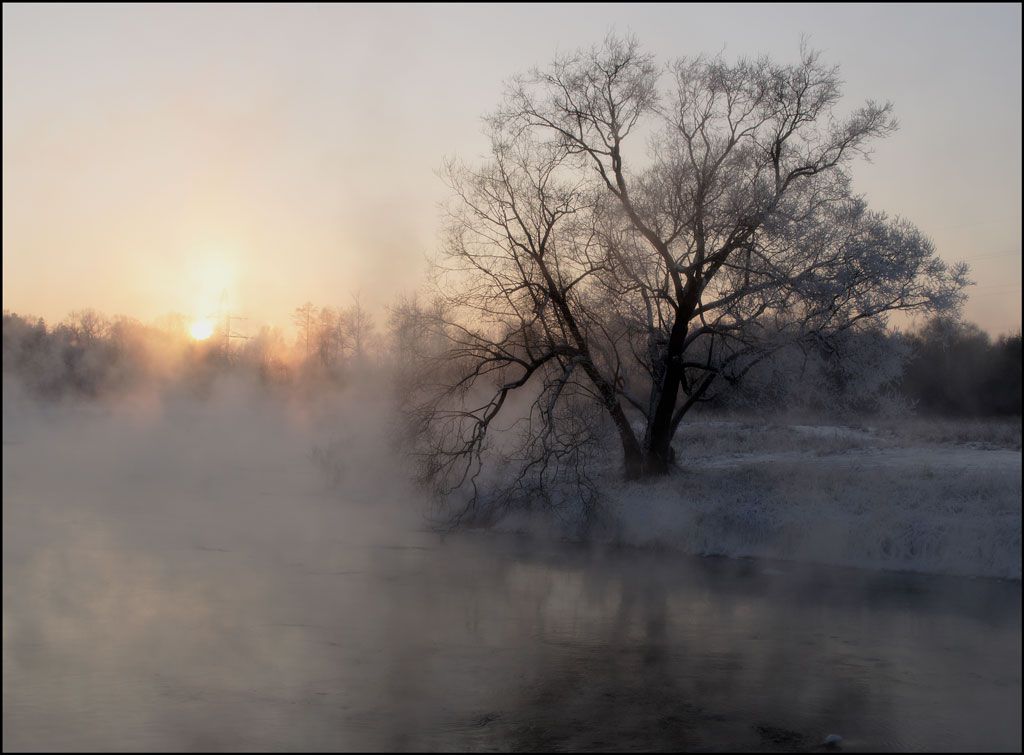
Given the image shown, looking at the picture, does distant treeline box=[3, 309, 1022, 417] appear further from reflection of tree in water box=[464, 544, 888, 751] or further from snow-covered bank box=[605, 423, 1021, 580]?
reflection of tree in water box=[464, 544, 888, 751]

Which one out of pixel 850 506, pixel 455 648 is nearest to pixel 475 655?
pixel 455 648

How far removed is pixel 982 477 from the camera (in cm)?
1334

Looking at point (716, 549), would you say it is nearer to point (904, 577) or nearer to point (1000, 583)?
point (904, 577)

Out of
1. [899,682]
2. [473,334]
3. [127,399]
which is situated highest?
[473,334]

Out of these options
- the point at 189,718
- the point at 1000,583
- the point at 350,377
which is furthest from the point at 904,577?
the point at 350,377

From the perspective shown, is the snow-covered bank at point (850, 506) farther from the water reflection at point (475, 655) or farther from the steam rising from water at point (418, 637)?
the water reflection at point (475, 655)

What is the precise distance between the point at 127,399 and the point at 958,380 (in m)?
10.4

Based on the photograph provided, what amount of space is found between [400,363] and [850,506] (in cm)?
998

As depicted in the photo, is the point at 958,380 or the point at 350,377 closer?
the point at 958,380

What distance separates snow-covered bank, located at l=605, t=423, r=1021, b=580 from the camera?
13.2 metres

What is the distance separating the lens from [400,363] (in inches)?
773

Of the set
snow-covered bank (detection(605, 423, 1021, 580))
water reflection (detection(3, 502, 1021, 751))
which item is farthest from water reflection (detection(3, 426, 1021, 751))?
snow-covered bank (detection(605, 423, 1021, 580))

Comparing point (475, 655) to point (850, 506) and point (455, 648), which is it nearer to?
point (455, 648)

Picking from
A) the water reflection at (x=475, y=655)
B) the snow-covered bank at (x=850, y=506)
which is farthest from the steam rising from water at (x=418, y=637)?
the snow-covered bank at (x=850, y=506)
